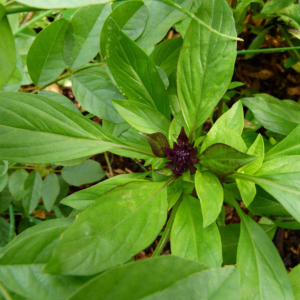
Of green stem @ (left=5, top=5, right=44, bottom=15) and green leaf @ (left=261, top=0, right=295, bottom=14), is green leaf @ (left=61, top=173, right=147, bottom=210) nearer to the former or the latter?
green stem @ (left=5, top=5, right=44, bottom=15)

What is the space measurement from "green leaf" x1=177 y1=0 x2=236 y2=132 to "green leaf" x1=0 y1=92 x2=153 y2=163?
22 cm

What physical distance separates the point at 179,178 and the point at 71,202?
25 centimetres

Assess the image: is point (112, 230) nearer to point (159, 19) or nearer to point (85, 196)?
point (85, 196)

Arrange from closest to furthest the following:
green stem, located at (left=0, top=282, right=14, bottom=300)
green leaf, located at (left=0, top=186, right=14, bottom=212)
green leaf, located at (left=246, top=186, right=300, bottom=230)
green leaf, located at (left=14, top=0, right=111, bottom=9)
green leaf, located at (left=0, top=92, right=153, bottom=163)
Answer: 1. green leaf, located at (left=14, top=0, right=111, bottom=9)
2. green stem, located at (left=0, top=282, right=14, bottom=300)
3. green leaf, located at (left=0, top=92, right=153, bottom=163)
4. green leaf, located at (left=246, top=186, right=300, bottom=230)
5. green leaf, located at (left=0, top=186, right=14, bottom=212)

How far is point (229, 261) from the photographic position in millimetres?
699

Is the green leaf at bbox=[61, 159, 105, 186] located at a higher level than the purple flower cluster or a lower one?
lower

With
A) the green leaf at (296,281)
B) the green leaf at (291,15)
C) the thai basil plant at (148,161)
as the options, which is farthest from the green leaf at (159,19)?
the green leaf at (296,281)

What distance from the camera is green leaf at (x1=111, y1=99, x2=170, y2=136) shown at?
60 centimetres

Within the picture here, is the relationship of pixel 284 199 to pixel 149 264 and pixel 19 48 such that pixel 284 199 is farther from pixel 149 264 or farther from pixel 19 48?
pixel 19 48

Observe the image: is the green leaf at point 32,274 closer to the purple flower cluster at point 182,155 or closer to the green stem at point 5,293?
the green stem at point 5,293

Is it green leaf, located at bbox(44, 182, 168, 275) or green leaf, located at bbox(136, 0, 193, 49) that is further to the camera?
green leaf, located at bbox(136, 0, 193, 49)

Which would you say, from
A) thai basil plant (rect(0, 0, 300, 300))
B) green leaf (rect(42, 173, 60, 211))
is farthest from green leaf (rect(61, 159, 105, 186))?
thai basil plant (rect(0, 0, 300, 300))

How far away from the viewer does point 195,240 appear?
1.79 ft

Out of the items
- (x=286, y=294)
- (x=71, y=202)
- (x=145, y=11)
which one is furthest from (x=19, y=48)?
(x=286, y=294)
